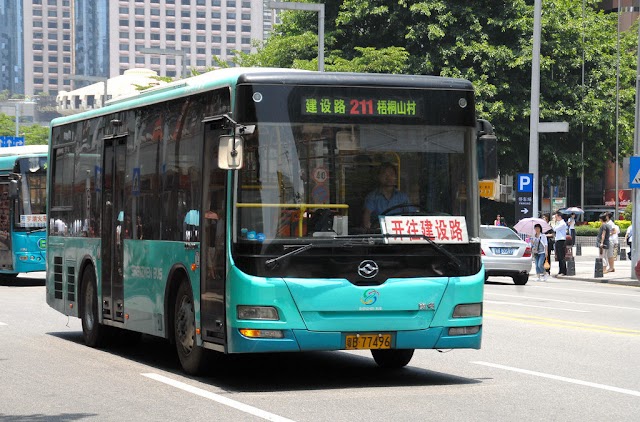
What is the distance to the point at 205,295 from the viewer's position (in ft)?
40.2

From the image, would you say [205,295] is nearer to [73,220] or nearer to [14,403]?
[14,403]

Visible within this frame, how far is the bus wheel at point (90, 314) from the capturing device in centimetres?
1619

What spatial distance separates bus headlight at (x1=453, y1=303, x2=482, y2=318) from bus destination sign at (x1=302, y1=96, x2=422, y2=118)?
1796 mm

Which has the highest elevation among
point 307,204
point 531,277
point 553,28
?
point 553,28

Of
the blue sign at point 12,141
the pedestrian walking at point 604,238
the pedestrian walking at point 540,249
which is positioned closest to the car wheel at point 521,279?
the pedestrian walking at point 540,249

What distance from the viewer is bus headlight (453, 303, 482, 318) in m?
12.2

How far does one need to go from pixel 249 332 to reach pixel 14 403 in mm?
2090

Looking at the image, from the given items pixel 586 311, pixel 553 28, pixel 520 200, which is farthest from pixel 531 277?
pixel 553 28

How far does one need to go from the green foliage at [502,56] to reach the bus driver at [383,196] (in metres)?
40.5

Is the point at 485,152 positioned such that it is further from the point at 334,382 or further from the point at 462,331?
the point at 334,382

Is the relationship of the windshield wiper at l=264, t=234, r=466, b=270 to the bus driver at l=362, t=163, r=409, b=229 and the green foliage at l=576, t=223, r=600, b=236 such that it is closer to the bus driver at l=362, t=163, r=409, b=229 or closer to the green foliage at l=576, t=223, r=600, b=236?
the bus driver at l=362, t=163, r=409, b=229

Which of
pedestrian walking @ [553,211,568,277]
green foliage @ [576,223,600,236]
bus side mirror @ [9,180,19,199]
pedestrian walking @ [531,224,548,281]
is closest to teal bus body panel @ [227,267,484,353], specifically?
bus side mirror @ [9,180,19,199]

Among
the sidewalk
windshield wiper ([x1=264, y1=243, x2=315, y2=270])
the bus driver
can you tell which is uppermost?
the bus driver

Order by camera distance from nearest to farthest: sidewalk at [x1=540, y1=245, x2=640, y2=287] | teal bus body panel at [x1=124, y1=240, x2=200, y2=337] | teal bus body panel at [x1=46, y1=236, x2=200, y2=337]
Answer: teal bus body panel at [x1=124, y1=240, x2=200, y2=337]
teal bus body panel at [x1=46, y1=236, x2=200, y2=337]
sidewalk at [x1=540, y1=245, x2=640, y2=287]
